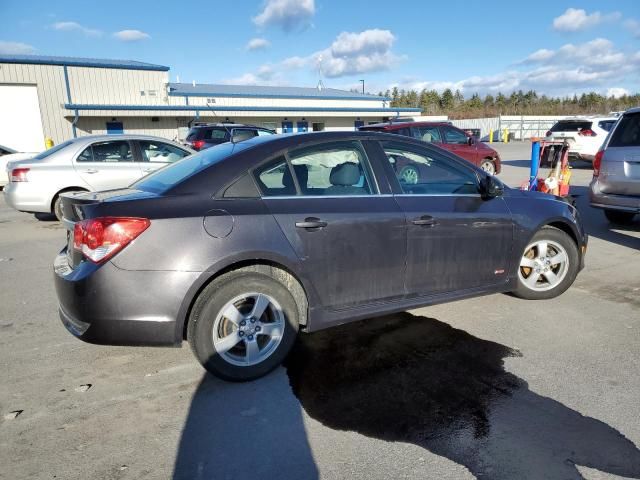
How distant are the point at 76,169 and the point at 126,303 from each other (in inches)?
251

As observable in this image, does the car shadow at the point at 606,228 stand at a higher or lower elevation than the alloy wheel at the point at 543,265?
lower

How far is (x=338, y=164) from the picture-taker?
3.51 metres

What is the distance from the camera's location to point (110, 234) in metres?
2.80

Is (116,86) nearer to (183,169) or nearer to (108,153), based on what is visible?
(108,153)

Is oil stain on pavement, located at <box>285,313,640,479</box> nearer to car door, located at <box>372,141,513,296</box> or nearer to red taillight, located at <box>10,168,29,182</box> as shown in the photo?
car door, located at <box>372,141,513,296</box>

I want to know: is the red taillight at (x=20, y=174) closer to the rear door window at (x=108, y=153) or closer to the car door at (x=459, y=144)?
the rear door window at (x=108, y=153)

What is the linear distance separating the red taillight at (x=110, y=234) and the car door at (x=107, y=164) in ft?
19.5

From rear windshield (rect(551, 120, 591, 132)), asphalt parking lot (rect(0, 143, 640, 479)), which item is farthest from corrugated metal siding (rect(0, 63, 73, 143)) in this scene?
asphalt parking lot (rect(0, 143, 640, 479))

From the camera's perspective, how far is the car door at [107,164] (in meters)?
8.17

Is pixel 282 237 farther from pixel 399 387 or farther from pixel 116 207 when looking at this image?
pixel 399 387

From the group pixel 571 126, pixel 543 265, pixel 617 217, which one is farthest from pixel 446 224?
pixel 571 126

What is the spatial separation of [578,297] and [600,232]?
3.52 meters

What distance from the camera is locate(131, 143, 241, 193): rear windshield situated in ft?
10.6

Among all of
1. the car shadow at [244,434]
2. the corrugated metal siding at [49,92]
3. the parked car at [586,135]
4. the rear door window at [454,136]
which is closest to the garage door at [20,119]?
the corrugated metal siding at [49,92]
